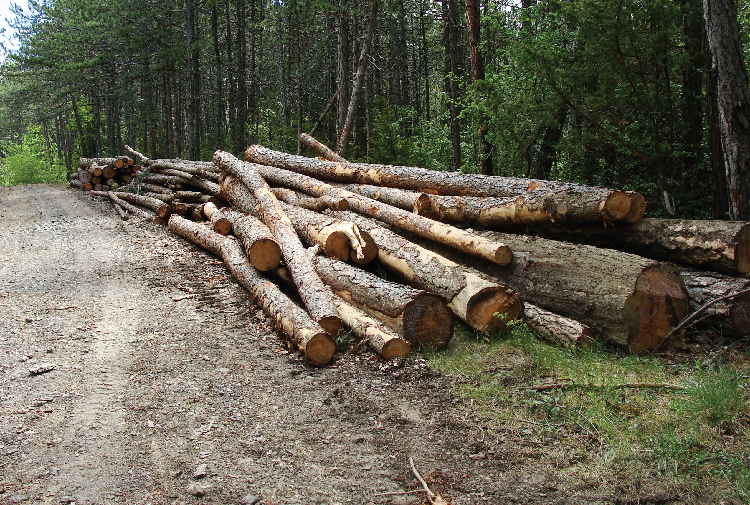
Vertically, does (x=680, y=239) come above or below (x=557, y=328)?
above

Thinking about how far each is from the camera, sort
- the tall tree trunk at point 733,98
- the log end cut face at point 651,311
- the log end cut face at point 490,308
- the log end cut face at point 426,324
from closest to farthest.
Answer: the log end cut face at point 651,311
the log end cut face at point 426,324
the log end cut face at point 490,308
the tall tree trunk at point 733,98

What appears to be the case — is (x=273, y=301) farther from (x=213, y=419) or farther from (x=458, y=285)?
(x=213, y=419)

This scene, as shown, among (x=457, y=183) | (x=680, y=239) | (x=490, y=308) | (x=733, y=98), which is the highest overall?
(x=733, y=98)

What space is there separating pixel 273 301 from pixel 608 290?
3.89 m

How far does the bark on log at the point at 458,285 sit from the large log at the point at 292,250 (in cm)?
105

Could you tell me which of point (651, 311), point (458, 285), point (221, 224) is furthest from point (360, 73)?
point (651, 311)

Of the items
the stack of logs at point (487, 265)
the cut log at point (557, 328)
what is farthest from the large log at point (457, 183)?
the cut log at point (557, 328)

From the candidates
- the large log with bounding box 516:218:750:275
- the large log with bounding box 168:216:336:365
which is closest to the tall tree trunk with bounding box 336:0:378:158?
the large log with bounding box 168:216:336:365

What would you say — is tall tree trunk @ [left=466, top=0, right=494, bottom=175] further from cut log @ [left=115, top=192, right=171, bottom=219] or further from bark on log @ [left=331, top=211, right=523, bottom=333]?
cut log @ [left=115, top=192, right=171, bottom=219]

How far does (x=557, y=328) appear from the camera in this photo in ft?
18.0

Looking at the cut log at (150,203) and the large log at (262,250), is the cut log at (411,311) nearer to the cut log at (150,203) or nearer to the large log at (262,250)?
the large log at (262,250)

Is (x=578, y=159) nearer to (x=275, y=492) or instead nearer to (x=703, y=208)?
(x=703, y=208)

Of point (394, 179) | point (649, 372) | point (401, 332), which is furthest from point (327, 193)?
point (649, 372)

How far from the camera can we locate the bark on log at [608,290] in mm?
5270
